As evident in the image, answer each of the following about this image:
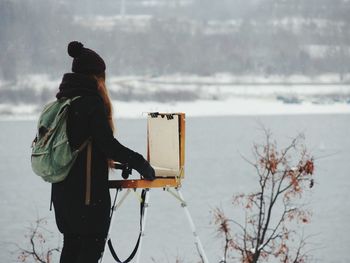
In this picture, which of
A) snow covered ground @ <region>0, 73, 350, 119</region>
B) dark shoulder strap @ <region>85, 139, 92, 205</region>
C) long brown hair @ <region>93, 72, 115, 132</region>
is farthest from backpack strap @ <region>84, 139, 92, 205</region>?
snow covered ground @ <region>0, 73, 350, 119</region>

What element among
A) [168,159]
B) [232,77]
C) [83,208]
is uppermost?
[232,77]

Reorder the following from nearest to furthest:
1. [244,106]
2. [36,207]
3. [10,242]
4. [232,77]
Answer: [10,242]
[36,207]
[244,106]
[232,77]

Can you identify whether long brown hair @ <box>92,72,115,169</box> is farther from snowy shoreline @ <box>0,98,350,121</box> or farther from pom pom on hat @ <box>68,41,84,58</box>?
snowy shoreline @ <box>0,98,350,121</box>

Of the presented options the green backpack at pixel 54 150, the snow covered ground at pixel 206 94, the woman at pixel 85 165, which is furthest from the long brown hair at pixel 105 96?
the snow covered ground at pixel 206 94

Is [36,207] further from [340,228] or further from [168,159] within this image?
[168,159]

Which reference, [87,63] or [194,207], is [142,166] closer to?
[87,63]

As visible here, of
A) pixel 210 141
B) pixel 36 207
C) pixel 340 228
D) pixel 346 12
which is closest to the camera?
pixel 340 228

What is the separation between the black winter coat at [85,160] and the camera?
98.3 inches

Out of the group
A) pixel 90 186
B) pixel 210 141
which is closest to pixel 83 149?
pixel 90 186

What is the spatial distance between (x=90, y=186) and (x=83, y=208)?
0.08 metres

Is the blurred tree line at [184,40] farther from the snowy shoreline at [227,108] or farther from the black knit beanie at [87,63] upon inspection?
the black knit beanie at [87,63]

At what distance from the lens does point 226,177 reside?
4303 centimetres

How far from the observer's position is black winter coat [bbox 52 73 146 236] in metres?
2.50

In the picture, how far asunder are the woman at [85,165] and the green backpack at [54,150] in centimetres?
3
